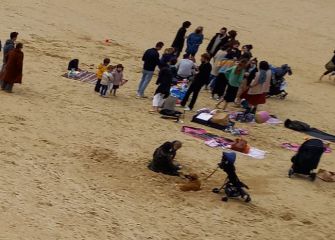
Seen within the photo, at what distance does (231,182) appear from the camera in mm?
12664

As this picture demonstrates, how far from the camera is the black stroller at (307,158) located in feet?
46.7

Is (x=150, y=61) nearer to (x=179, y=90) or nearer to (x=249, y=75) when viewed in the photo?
(x=179, y=90)

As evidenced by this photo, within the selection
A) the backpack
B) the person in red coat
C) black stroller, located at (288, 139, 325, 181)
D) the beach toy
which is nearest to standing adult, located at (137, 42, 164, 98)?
the beach toy

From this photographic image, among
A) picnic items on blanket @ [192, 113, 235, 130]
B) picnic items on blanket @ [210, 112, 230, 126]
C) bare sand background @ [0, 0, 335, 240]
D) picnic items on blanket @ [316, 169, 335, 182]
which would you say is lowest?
bare sand background @ [0, 0, 335, 240]

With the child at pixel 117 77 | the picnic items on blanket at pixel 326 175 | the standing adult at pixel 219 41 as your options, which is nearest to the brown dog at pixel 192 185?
the picnic items on blanket at pixel 326 175

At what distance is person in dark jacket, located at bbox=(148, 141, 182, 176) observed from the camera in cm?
1326

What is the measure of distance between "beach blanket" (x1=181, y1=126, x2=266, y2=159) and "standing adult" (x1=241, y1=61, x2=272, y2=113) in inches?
96.1

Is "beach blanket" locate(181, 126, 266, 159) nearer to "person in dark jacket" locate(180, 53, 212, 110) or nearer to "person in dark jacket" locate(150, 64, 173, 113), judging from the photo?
"person in dark jacket" locate(150, 64, 173, 113)

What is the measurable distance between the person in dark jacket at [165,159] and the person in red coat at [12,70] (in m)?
4.85

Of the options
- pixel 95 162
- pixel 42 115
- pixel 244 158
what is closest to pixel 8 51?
pixel 42 115

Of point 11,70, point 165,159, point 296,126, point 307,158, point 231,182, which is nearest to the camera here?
point 231,182

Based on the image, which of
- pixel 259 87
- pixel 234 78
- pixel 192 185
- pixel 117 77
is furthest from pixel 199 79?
pixel 192 185

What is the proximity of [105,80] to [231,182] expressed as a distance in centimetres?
589

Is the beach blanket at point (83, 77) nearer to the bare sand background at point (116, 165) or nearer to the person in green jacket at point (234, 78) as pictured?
the bare sand background at point (116, 165)
